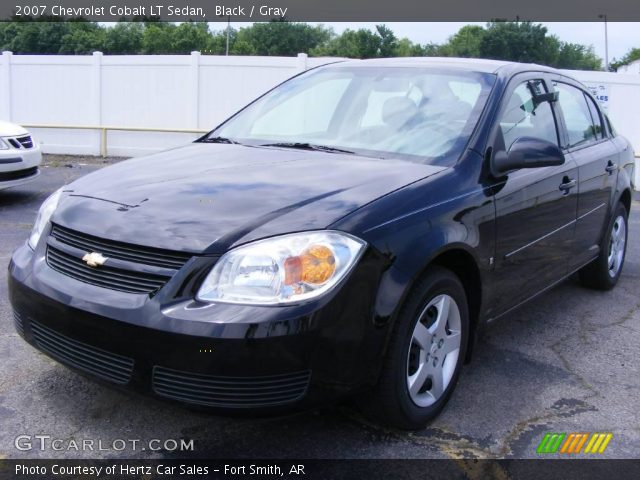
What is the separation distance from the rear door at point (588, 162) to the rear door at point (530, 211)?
0.17 metres

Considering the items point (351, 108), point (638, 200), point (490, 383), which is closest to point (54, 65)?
point (638, 200)

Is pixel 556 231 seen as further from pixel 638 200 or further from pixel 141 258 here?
pixel 638 200

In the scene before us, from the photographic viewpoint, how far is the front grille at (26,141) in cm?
841

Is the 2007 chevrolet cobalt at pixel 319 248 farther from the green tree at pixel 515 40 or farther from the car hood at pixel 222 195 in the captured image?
the green tree at pixel 515 40

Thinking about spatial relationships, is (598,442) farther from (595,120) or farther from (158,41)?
(158,41)

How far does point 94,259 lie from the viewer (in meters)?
2.55

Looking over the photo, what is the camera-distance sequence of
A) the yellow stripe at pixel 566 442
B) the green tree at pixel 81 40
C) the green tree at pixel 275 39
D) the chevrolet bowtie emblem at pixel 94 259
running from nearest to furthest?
1. the chevrolet bowtie emblem at pixel 94 259
2. the yellow stripe at pixel 566 442
3. the green tree at pixel 81 40
4. the green tree at pixel 275 39

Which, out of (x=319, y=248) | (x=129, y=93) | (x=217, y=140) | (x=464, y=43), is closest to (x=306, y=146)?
(x=217, y=140)

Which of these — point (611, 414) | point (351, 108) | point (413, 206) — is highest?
point (351, 108)

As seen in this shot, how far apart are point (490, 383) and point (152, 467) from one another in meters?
1.79

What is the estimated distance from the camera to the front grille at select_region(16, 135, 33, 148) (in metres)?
8.41

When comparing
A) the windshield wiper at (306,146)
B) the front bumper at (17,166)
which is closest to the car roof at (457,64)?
the windshield wiper at (306,146)

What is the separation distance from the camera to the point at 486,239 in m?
3.16

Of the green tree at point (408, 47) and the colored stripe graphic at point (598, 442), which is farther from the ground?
the green tree at point (408, 47)
